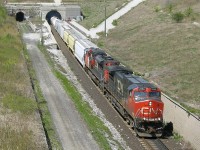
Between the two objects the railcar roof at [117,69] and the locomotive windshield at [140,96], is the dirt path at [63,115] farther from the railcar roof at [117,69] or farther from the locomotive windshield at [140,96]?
the railcar roof at [117,69]

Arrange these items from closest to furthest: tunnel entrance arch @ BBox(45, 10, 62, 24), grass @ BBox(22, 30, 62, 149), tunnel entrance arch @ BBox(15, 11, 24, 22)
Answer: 1. grass @ BBox(22, 30, 62, 149)
2. tunnel entrance arch @ BBox(15, 11, 24, 22)
3. tunnel entrance arch @ BBox(45, 10, 62, 24)

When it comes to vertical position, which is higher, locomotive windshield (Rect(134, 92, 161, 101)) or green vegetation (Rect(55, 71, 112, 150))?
locomotive windshield (Rect(134, 92, 161, 101))

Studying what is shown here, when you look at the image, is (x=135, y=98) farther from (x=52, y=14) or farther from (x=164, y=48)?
(x=52, y=14)

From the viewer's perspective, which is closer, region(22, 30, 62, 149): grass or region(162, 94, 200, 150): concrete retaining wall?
region(22, 30, 62, 149): grass

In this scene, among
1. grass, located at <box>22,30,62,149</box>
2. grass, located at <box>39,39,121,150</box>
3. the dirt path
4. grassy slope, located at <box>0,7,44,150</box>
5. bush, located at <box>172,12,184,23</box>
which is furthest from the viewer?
bush, located at <box>172,12,184,23</box>

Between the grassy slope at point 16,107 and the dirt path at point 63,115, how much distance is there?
1829 millimetres

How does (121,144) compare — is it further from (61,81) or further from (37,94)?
(61,81)

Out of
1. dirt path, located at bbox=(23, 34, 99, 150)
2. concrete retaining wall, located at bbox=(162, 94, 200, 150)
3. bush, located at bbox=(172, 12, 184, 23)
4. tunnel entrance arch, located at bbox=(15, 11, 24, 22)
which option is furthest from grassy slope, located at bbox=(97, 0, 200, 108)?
tunnel entrance arch, located at bbox=(15, 11, 24, 22)

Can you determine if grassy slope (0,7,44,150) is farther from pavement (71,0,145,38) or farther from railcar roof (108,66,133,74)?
pavement (71,0,145,38)

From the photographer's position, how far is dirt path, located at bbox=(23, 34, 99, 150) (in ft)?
82.4

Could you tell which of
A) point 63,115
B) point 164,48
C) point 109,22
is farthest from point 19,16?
point 63,115

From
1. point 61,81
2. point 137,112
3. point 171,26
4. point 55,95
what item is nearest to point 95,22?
point 171,26

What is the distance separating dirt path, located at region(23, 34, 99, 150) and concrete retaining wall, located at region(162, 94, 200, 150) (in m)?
6.70

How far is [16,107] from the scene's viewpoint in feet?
93.2
